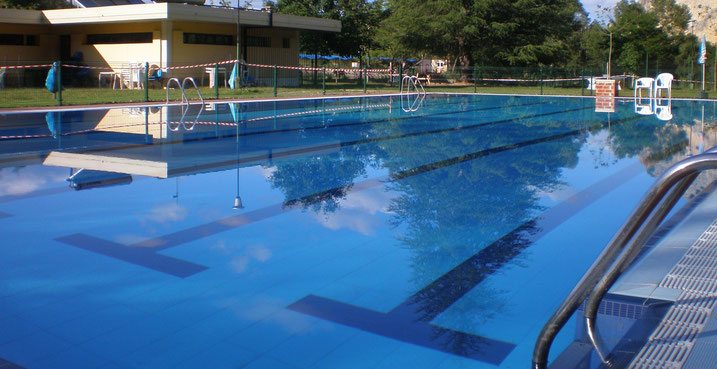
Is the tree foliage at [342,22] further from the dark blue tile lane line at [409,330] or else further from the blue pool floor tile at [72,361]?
the blue pool floor tile at [72,361]

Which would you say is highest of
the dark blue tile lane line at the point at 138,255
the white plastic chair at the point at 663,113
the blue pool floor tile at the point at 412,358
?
the white plastic chair at the point at 663,113

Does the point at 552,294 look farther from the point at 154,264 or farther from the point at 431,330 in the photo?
the point at 154,264

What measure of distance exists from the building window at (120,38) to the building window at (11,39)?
2978mm

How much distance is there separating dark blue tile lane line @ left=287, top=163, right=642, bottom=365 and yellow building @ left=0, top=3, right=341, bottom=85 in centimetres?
2535

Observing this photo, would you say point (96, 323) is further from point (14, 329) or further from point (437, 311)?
point (437, 311)

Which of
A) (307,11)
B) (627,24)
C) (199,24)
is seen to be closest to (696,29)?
(627,24)

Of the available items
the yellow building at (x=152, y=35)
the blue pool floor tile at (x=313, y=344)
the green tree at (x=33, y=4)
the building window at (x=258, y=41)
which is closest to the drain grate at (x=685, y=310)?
the blue pool floor tile at (x=313, y=344)

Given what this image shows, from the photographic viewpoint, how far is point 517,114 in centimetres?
2033

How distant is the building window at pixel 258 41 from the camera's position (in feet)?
112

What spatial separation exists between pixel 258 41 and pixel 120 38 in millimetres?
6532

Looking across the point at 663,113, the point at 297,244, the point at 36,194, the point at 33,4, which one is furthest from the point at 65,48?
the point at 297,244

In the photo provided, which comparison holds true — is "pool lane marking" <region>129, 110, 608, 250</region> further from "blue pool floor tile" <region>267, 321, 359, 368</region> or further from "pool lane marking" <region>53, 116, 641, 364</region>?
"blue pool floor tile" <region>267, 321, 359, 368</region>

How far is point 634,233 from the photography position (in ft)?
8.80

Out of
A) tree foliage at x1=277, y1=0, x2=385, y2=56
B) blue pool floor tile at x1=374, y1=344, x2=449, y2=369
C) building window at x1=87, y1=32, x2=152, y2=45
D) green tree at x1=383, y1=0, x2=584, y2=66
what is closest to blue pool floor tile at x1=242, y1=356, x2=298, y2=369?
blue pool floor tile at x1=374, y1=344, x2=449, y2=369
